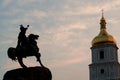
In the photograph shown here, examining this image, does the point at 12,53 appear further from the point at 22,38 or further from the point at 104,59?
the point at 104,59

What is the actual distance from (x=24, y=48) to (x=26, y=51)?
0.69 feet

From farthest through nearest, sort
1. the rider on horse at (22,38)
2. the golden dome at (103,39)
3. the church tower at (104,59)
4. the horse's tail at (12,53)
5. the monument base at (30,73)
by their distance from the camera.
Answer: the golden dome at (103,39) → the church tower at (104,59) → the horse's tail at (12,53) → the rider on horse at (22,38) → the monument base at (30,73)

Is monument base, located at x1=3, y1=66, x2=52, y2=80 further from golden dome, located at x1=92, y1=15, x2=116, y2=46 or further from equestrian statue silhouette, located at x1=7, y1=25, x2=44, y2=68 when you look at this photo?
golden dome, located at x1=92, y1=15, x2=116, y2=46

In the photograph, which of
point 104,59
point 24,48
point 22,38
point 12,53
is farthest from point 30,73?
point 104,59

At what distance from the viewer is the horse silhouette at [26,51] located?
83.3ft

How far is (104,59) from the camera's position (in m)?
84.7

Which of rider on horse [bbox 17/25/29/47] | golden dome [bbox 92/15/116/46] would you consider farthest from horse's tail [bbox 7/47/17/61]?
golden dome [bbox 92/15/116/46]

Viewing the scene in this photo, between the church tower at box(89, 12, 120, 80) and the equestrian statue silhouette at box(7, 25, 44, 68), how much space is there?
192ft

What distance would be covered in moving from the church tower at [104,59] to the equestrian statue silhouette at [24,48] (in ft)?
192

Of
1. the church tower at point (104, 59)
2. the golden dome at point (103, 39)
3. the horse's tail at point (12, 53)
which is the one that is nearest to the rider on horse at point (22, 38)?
the horse's tail at point (12, 53)

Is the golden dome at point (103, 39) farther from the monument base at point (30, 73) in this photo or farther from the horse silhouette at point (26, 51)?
the monument base at point (30, 73)

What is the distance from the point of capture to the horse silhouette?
83.3 feet

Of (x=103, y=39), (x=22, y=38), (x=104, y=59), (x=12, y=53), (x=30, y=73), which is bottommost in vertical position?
(x=30, y=73)

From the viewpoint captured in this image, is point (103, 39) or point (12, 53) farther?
point (103, 39)
